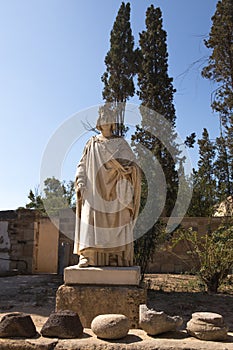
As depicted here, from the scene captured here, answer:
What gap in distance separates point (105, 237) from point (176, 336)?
1.27m

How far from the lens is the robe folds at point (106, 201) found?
358 cm

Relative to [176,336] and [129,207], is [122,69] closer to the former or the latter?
[129,207]

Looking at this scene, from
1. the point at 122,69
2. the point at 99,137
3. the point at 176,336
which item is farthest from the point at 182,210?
the point at 176,336

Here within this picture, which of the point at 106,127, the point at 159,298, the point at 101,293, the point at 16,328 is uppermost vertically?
the point at 106,127

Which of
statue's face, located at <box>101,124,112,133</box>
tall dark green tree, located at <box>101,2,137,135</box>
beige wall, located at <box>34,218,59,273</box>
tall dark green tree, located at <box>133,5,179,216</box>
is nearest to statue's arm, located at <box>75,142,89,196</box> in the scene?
statue's face, located at <box>101,124,112,133</box>

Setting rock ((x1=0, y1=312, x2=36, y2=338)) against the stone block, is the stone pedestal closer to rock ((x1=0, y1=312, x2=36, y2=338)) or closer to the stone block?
the stone block

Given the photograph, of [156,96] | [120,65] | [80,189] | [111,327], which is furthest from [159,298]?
[120,65]

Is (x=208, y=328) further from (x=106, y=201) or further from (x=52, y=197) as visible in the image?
(x=52, y=197)

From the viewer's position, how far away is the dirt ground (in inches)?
197

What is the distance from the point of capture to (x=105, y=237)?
3.58 metres

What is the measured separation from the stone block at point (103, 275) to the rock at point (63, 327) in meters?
0.86

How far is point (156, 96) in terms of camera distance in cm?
1579

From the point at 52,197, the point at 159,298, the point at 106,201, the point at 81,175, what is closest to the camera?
the point at 106,201

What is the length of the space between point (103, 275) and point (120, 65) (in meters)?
14.0
